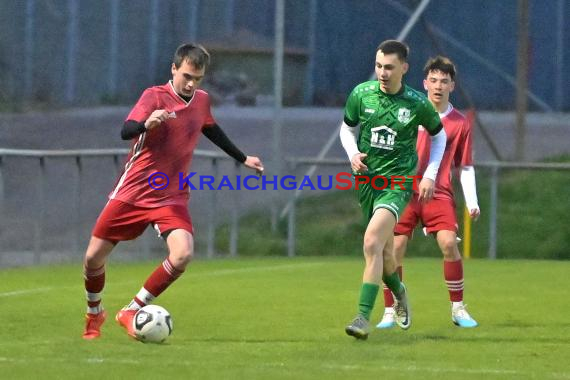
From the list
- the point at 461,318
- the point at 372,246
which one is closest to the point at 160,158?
the point at 372,246

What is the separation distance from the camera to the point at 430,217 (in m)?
11.0

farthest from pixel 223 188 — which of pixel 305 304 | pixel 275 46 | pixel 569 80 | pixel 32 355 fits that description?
pixel 32 355

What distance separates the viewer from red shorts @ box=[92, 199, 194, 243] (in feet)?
31.7

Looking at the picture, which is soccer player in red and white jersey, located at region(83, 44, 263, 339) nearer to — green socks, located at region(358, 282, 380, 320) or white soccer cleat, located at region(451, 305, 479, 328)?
green socks, located at region(358, 282, 380, 320)

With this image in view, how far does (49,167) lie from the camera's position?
59.4 feet

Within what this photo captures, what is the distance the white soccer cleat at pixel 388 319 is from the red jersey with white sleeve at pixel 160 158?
1766 millimetres

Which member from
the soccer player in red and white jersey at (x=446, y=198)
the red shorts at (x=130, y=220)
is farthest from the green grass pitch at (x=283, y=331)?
the red shorts at (x=130, y=220)

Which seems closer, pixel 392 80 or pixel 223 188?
pixel 392 80

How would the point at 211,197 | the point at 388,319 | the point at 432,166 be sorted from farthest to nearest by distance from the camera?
the point at 211,197
the point at 388,319
the point at 432,166

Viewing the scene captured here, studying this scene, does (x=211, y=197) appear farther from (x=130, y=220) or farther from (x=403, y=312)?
(x=130, y=220)

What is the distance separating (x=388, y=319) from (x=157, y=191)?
2.02 m

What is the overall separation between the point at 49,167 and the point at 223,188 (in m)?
2.38

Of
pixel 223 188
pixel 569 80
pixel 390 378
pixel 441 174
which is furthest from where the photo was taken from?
pixel 569 80

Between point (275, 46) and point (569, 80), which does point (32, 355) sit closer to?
point (275, 46)
